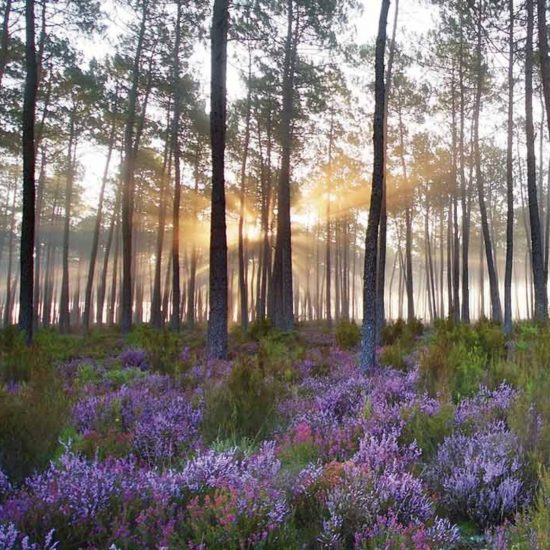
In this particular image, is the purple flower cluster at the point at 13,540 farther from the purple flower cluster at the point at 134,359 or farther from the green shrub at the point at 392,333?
the green shrub at the point at 392,333

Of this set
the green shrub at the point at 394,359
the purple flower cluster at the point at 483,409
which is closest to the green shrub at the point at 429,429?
the purple flower cluster at the point at 483,409

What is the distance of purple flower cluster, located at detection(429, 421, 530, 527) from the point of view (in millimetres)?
3025

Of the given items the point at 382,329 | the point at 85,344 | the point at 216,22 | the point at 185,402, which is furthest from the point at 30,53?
the point at 382,329

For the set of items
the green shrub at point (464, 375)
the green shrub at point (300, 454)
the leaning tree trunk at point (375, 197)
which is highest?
the leaning tree trunk at point (375, 197)

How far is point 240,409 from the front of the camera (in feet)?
16.0

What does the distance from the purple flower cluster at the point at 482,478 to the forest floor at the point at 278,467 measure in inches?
0.5

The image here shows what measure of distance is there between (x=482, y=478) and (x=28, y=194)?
511 inches

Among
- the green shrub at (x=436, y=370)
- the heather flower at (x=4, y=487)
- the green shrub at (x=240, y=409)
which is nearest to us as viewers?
the heather flower at (x=4, y=487)

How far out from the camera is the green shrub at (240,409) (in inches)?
181

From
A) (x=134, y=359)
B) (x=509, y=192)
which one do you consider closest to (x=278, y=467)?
(x=134, y=359)

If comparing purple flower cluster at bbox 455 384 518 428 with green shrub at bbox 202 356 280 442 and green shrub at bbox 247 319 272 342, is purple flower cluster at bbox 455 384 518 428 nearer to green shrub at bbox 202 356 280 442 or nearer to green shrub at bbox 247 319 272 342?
green shrub at bbox 202 356 280 442

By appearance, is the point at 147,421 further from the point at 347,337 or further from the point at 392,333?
the point at 392,333

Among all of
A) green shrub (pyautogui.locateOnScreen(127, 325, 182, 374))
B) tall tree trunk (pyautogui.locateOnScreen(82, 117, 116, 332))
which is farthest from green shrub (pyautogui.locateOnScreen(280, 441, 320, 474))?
tall tree trunk (pyautogui.locateOnScreen(82, 117, 116, 332))

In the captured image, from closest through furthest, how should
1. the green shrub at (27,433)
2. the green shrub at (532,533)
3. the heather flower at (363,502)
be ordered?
the green shrub at (532,533) → the heather flower at (363,502) → the green shrub at (27,433)
